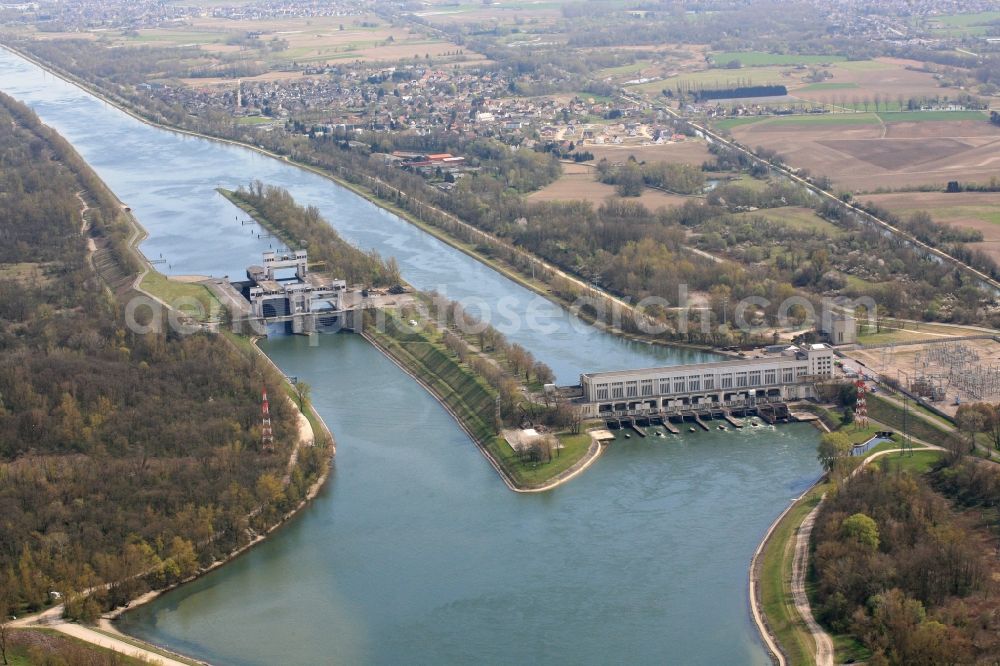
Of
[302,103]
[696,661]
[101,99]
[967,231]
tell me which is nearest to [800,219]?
[967,231]

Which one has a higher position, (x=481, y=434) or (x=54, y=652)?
(x=54, y=652)

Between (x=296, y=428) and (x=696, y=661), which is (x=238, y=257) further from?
(x=696, y=661)

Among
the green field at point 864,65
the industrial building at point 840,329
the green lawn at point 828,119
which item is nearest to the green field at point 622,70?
the green field at point 864,65

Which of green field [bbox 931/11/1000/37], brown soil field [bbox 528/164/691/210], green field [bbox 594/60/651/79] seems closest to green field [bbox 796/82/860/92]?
green field [bbox 594/60/651/79]

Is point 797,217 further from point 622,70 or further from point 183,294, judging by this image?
point 622,70

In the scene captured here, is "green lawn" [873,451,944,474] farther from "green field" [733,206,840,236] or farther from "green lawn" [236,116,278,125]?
"green lawn" [236,116,278,125]

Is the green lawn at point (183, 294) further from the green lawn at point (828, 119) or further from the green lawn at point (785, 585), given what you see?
the green lawn at point (828, 119)

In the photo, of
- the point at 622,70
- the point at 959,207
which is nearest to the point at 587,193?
the point at 959,207

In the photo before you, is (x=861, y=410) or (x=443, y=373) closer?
(x=861, y=410)
